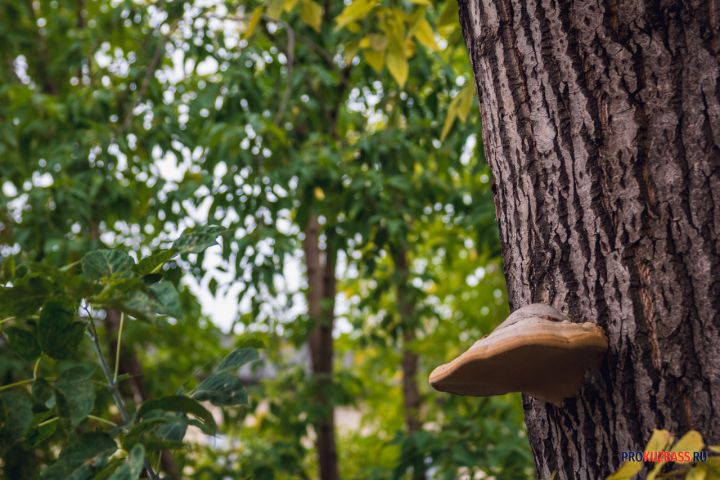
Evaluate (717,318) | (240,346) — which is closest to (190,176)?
(240,346)

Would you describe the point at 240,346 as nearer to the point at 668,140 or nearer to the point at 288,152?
the point at 668,140

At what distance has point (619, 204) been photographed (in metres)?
1.16

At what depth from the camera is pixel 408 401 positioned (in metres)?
5.71

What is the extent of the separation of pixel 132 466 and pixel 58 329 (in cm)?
24

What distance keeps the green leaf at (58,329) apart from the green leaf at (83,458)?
13 centimetres

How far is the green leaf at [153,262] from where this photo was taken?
1168 millimetres

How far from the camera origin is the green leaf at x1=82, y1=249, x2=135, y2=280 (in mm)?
1122

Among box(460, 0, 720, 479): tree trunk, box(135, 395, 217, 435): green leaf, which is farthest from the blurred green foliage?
box(460, 0, 720, 479): tree trunk

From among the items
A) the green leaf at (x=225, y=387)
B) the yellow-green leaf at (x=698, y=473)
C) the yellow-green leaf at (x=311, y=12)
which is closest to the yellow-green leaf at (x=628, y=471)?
the yellow-green leaf at (x=698, y=473)

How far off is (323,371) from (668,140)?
3.65 m

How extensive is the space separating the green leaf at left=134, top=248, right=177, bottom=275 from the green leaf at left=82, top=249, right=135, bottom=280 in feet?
0.06

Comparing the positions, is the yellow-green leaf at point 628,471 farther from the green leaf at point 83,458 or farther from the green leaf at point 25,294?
the green leaf at point 25,294

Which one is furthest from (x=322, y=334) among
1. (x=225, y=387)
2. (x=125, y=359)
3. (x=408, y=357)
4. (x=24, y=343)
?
→ (x=24, y=343)

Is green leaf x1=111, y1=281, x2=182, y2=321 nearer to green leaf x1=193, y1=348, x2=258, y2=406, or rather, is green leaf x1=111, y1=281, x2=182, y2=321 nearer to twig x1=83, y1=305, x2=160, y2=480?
twig x1=83, y1=305, x2=160, y2=480
